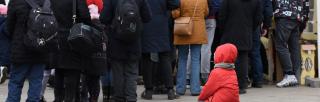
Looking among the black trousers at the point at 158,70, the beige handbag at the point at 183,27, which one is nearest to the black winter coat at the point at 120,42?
the black trousers at the point at 158,70

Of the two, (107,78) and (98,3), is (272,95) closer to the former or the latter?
(107,78)

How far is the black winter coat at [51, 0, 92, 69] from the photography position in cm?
825

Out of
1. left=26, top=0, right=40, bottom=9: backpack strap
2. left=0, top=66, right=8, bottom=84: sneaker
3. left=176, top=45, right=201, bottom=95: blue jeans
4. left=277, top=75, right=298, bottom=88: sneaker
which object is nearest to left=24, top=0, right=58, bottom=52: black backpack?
left=26, top=0, right=40, bottom=9: backpack strap

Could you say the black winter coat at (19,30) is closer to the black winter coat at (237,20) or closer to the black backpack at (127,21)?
the black backpack at (127,21)

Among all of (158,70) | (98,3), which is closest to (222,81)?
(98,3)

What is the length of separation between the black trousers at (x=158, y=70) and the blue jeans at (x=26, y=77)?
1567mm

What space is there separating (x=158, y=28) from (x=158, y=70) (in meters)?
0.61

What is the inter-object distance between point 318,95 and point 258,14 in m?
1.45

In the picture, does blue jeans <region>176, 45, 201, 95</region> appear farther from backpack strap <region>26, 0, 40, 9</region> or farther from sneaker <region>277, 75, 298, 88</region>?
backpack strap <region>26, 0, 40, 9</region>

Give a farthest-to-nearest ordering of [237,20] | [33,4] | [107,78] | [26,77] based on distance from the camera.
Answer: [237,20] < [107,78] < [26,77] < [33,4]

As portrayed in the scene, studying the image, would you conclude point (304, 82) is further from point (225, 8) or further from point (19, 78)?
point (19, 78)

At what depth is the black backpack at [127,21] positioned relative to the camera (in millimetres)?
8422

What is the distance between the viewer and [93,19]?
847cm

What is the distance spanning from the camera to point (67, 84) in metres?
8.34
